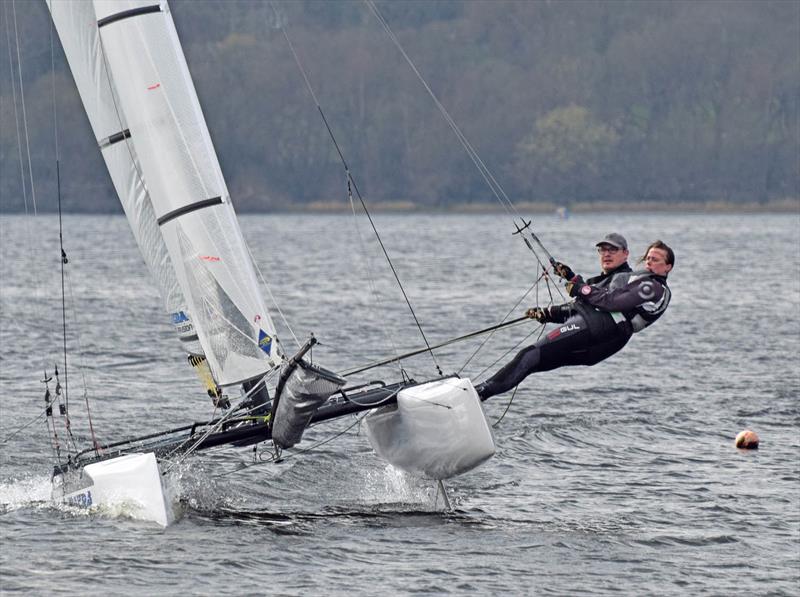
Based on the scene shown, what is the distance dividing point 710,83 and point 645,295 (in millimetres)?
86890

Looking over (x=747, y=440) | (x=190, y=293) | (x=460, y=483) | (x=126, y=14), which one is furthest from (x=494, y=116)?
(x=126, y=14)

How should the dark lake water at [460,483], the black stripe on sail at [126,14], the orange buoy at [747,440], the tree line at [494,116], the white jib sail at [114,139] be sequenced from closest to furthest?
the dark lake water at [460,483] → the black stripe on sail at [126,14] → the white jib sail at [114,139] → the orange buoy at [747,440] → the tree line at [494,116]

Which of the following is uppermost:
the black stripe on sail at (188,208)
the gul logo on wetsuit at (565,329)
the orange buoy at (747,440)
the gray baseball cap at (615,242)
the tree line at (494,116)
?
the black stripe on sail at (188,208)

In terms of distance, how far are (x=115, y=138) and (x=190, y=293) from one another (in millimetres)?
1272

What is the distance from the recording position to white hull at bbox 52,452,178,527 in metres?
10.4

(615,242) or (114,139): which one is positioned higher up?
(114,139)

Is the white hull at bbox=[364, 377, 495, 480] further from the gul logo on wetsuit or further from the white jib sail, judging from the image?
the white jib sail

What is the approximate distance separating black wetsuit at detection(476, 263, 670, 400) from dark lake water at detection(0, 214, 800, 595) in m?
0.85

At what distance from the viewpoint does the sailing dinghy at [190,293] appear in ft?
33.9

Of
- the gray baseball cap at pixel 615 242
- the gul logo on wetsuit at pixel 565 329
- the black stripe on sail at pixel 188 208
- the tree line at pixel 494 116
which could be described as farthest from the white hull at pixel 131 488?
the tree line at pixel 494 116

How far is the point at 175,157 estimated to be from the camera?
10.6 meters

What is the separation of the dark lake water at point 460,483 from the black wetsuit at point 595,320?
0.85 m

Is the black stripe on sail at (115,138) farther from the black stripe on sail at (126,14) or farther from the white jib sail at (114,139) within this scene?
the black stripe on sail at (126,14)

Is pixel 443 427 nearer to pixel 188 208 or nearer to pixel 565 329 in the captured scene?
pixel 565 329
